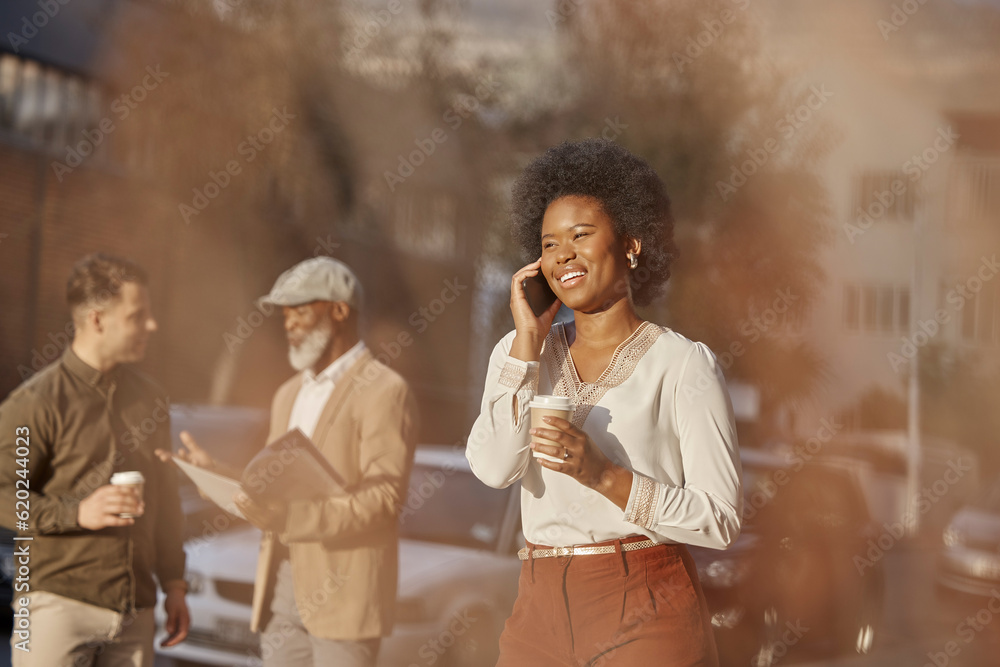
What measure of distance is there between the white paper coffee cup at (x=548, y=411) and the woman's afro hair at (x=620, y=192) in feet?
1.82

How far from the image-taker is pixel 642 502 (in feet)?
7.43

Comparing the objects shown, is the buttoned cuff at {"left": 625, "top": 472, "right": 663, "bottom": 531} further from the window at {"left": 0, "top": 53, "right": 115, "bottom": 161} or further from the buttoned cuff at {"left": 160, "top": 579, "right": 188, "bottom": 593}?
the window at {"left": 0, "top": 53, "right": 115, "bottom": 161}

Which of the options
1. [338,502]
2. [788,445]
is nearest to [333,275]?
[338,502]

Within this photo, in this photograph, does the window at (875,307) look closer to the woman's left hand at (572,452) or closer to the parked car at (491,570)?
the parked car at (491,570)

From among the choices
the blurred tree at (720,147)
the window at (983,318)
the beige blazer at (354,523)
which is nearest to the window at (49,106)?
the blurred tree at (720,147)

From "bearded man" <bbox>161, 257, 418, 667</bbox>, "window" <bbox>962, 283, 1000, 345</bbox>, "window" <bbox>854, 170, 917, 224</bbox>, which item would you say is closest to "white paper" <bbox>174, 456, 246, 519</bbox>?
"bearded man" <bbox>161, 257, 418, 667</bbox>

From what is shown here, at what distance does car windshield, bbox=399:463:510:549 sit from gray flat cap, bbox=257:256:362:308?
2.40 m

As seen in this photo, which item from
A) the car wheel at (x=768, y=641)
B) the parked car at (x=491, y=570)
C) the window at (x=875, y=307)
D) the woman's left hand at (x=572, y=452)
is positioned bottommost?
the car wheel at (x=768, y=641)

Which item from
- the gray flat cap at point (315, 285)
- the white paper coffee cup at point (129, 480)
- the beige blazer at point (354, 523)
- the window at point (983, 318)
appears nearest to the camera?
the white paper coffee cup at point (129, 480)

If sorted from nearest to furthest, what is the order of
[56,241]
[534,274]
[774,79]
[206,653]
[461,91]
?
1. [534,274]
2. [206,653]
3. [774,79]
4. [56,241]
5. [461,91]

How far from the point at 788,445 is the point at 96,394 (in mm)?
13728

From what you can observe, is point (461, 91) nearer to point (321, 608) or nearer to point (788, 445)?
point (788, 445)

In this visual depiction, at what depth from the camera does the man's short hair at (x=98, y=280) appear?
12.5 feet

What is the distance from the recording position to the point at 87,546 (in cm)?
360
